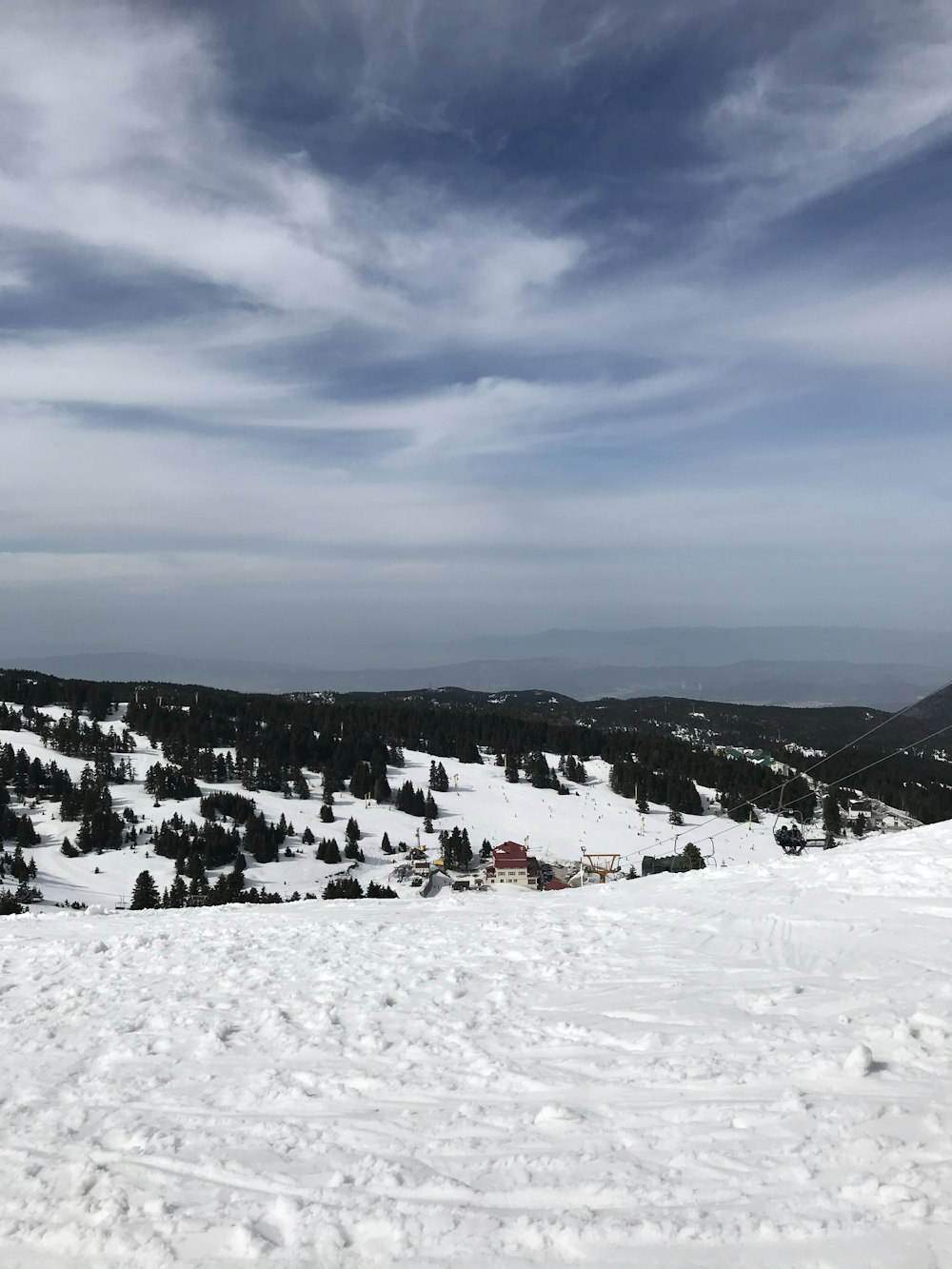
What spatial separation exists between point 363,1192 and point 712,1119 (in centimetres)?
260

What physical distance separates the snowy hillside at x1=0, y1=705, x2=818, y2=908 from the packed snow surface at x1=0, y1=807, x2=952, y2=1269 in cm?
5054

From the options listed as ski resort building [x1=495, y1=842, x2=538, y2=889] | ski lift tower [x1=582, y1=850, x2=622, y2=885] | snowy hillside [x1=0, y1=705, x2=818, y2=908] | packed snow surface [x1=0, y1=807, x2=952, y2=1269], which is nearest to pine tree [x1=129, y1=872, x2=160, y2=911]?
snowy hillside [x1=0, y1=705, x2=818, y2=908]

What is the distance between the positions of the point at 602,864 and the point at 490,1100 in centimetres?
7153

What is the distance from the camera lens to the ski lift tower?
63.9 metres

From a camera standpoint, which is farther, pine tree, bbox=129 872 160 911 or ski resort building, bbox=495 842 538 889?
ski resort building, bbox=495 842 538 889

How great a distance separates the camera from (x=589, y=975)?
940 cm

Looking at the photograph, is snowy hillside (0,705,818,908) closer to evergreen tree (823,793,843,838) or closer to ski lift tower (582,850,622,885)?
ski lift tower (582,850,622,885)

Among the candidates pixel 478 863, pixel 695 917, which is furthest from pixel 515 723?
pixel 695 917

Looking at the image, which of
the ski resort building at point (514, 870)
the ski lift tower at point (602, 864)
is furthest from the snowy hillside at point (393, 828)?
the ski resort building at point (514, 870)

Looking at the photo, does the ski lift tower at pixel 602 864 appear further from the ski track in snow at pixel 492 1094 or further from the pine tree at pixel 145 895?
the ski track in snow at pixel 492 1094

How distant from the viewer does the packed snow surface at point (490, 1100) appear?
14.5 ft

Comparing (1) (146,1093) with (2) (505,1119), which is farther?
(1) (146,1093)

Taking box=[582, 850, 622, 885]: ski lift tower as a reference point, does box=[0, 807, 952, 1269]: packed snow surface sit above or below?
above

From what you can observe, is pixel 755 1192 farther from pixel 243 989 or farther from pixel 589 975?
pixel 243 989
